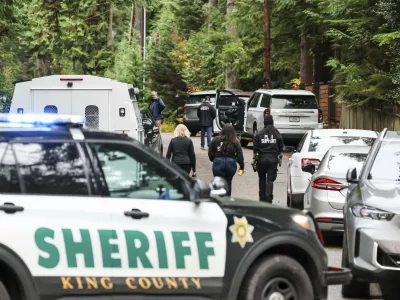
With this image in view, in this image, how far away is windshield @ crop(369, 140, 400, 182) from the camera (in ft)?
37.8

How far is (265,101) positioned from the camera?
3359cm

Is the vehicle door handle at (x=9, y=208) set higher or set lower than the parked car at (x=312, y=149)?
higher

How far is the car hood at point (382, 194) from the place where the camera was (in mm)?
10453

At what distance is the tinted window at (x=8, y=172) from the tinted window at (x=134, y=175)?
24.6 inches

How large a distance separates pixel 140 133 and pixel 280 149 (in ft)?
9.54

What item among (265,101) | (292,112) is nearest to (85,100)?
(292,112)

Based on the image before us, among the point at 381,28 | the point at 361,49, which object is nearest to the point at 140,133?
the point at 381,28

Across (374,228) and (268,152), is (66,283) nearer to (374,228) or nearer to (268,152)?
(374,228)

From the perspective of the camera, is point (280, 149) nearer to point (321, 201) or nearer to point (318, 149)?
point (318, 149)

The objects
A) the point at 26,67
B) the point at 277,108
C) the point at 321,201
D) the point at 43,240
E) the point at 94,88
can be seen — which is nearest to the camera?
the point at 43,240

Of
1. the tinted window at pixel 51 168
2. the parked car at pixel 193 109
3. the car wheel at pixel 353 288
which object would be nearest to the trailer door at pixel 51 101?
the car wheel at pixel 353 288

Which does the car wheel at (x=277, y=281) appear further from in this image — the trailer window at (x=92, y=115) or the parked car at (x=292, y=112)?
the parked car at (x=292, y=112)

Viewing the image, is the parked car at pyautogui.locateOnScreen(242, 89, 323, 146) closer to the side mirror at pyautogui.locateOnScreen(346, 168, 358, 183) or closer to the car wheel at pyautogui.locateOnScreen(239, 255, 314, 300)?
the side mirror at pyautogui.locateOnScreen(346, 168, 358, 183)

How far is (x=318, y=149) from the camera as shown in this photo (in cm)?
1911
